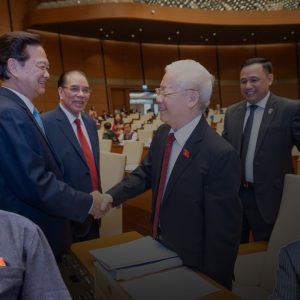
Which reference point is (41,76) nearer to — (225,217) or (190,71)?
(190,71)

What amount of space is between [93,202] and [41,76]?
27.5 inches

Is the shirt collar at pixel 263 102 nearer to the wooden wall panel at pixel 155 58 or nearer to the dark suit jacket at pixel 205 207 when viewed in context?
the dark suit jacket at pixel 205 207

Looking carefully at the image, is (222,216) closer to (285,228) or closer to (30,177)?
(285,228)

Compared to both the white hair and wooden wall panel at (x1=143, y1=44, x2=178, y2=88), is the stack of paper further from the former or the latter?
wooden wall panel at (x1=143, y1=44, x2=178, y2=88)

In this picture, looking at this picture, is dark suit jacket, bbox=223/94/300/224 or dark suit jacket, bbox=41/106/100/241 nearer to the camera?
dark suit jacket, bbox=223/94/300/224

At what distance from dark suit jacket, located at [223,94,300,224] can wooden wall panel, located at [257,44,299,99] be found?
17603 millimetres

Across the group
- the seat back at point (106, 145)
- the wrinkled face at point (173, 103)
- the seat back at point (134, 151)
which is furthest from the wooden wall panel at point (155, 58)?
the wrinkled face at point (173, 103)

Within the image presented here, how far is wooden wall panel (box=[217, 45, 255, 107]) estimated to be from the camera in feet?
59.8

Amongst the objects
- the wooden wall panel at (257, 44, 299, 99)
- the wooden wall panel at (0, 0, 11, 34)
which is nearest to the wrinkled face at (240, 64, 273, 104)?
the wooden wall panel at (0, 0, 11, 34)

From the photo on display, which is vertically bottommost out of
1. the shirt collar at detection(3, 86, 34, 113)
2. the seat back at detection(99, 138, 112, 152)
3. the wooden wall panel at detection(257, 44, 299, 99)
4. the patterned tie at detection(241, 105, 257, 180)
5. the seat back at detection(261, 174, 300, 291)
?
the seat back at detection(261, 174, 300, 291)

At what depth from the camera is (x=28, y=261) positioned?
0.79 metres

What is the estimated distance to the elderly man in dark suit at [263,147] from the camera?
6.97 ft

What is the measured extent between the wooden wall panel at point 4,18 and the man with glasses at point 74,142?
39.7 ft

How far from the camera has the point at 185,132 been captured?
1499 mm
